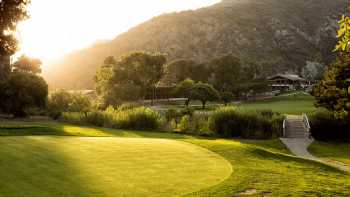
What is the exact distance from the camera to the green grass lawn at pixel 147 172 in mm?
9742

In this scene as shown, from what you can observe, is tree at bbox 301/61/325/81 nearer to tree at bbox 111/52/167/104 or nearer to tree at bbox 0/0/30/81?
tree at bbox 111/52/167/104

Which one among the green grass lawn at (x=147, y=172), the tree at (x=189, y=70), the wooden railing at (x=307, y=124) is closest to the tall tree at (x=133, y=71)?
the tree at (x=189, y=70)

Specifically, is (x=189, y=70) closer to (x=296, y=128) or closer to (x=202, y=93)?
(x=202, y=93)

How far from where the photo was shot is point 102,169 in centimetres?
1159

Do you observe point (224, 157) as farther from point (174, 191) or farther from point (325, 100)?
point (325, 100)

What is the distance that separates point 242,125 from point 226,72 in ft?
219

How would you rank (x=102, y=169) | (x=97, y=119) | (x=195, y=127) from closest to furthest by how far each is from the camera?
(x=102, y=169) < (x=195, y=127) < (x=97, y=119)

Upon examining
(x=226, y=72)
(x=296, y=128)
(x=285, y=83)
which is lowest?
(x=296, y=128)

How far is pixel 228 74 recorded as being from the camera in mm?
101875

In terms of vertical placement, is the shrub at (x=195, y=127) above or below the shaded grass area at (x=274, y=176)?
above

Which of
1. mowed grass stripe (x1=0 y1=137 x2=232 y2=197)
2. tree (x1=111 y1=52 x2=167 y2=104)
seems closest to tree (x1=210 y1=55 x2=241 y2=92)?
tree (x1=111 y1=52 x2=167 y2=104)

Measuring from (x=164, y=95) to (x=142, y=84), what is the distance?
9.59 m

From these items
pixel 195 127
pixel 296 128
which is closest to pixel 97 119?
pixel 195 127

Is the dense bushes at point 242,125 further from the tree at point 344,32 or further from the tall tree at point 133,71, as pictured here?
the tall tree at point 133,71
